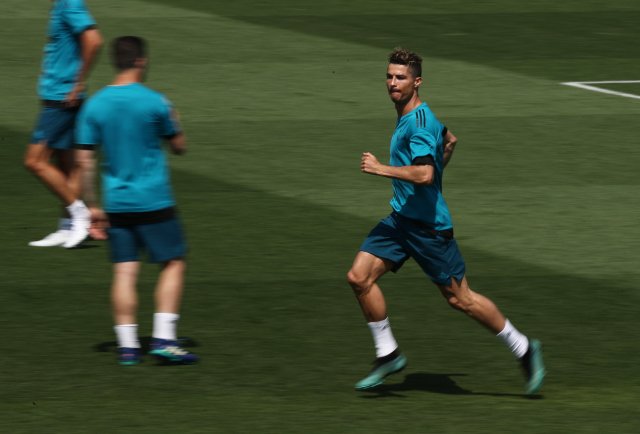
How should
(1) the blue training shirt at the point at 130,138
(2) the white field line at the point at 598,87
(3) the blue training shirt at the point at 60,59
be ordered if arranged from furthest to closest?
(2) the white field line at the point at 598,87, (3) the blue training shirt at the point at 60,59, (1) the blue training shirt at the point at 130,138

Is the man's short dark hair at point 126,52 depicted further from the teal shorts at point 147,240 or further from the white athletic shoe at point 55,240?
the white athletic shoe at point 55,240

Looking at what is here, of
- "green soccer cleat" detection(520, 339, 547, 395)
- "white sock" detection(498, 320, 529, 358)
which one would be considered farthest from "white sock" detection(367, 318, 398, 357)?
"green soccer cleat" detection(520, 339, 547, 395)

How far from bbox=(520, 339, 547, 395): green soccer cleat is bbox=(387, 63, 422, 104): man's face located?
152 cm

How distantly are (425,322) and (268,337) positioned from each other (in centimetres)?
109

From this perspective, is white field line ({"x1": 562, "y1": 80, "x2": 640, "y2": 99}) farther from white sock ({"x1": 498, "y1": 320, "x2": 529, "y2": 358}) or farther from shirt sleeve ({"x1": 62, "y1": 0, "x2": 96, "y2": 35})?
white sock ({"x1": 498, "y1": 320, "x2": 529, "y2": 358})

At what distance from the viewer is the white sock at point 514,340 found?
842 centimetres

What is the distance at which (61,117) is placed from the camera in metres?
12.1

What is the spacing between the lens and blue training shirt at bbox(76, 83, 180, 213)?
28.8ft

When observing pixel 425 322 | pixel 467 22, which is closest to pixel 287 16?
pixel 467 22

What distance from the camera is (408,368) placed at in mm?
8953

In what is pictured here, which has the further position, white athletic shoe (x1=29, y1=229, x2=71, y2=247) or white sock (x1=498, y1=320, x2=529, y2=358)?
white athletic shoe (x1=29, y1=229, x2=71, y2=247)

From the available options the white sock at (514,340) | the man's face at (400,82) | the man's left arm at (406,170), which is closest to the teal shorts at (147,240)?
the man's left arm at (406,170)

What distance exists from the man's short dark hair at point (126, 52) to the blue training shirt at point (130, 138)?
0.12 metres

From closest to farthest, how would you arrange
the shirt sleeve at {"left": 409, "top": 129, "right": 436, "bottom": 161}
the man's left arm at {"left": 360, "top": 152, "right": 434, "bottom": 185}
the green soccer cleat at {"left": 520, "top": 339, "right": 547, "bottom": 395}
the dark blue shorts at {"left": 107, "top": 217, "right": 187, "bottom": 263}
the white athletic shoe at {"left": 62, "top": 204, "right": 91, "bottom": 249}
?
the man's left arm at {"left": 360, "top": 152, "right": 434, "bottom": 185} → the shirt sleeve at {"left": 409, "top": 129, "right": 436, "bottom": 161} → the green soccer cleat at {"left": 520, "top": 339, "right": 547, "bottom": 395} → the dark blue shorts at {"left": 107, "top": 217, "right": 187, "bottom": 263} → the white athletic shoe at {"left": 62, "top": 204, "right": 91, "bottom": 249}
